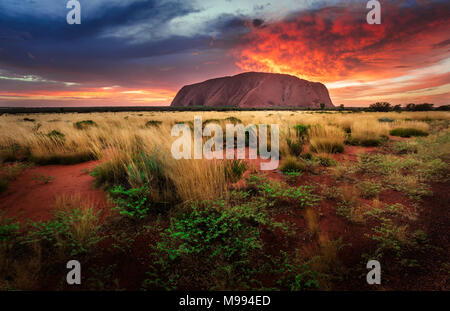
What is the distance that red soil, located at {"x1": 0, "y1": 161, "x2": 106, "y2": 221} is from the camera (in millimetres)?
3021

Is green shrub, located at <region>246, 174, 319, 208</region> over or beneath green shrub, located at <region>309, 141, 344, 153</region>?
beneath

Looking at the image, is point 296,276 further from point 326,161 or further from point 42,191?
point 42,191

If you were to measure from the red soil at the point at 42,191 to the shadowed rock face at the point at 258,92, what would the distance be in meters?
125

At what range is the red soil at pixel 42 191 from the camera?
302 centimetres

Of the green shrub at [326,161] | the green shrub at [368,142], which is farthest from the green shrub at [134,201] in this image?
the green shrub at [368,142]

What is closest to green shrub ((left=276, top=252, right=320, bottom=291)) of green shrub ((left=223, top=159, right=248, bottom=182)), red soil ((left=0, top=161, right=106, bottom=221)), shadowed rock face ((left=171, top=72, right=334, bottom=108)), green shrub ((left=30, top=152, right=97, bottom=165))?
green shrub ((left=223, top=159, right=248, bottom=182))

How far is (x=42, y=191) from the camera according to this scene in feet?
12.2

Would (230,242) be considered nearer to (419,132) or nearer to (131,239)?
(131,239)

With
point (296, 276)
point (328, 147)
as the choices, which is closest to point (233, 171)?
point (296, 276)

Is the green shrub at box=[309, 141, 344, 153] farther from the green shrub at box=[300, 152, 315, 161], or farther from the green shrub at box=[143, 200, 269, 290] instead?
the green shrub at box=[143, 200, 269, 290]

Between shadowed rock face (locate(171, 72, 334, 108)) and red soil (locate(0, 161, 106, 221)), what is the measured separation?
411 ft

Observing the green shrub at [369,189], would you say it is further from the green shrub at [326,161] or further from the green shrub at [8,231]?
the green shrub at [8,231]

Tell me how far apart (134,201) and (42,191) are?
6.94 feet
